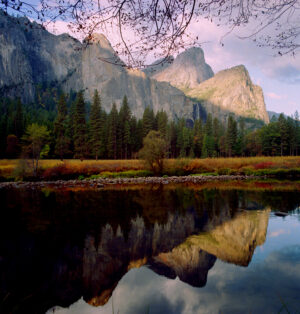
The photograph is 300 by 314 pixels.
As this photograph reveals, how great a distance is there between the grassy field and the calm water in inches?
839

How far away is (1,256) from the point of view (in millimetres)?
6863

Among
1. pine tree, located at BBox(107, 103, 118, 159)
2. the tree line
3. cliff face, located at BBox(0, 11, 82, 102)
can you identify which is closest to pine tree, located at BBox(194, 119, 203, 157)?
the tree line

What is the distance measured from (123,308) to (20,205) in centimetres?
1319

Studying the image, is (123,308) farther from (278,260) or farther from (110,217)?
(110,217)

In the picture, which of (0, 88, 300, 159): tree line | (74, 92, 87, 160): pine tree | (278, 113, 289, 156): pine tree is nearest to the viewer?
(74, 92, 87, 160): pine tree

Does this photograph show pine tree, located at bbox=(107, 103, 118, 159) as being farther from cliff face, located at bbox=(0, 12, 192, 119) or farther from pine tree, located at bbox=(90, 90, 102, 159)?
cliff face, located at bbox=(0, 12, 192, 119)

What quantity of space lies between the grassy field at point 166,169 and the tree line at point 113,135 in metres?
2.71

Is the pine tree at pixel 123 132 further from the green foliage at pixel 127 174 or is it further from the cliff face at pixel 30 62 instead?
the cliff face at pixel 30 62

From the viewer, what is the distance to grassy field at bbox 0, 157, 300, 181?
31406 mm

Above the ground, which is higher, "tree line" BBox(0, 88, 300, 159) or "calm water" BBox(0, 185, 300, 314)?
"tree line" BBox(0, 88, 300, 159)

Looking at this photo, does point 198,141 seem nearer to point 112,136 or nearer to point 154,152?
point 112,136

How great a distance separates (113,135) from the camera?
5319cm

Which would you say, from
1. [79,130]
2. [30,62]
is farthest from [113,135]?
[30,62]

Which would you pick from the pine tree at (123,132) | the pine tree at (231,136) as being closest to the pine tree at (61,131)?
the pine tree at (123,132)
